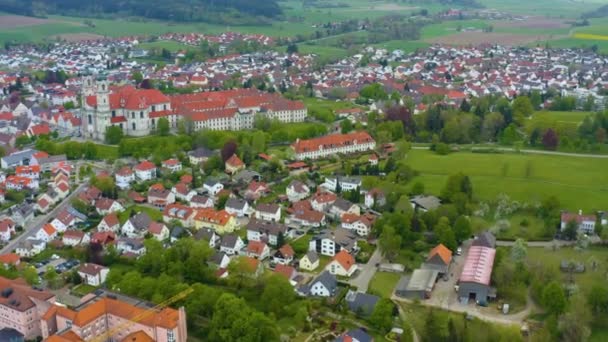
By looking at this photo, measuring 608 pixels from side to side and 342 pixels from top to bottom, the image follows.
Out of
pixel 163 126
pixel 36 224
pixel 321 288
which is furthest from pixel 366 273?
pixel 163 126

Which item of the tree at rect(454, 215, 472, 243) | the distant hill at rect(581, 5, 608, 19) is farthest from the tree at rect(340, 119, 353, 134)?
the distant hill at rect(581, 5, 608, 19)

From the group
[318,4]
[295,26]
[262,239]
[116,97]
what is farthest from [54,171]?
[318,4]

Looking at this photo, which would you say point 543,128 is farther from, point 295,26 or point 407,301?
point 295,26

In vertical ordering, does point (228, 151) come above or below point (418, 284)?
above

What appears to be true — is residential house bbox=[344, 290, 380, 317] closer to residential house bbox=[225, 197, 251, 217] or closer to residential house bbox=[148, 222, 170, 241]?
residential house bbox=[148, 222, 170, 241]

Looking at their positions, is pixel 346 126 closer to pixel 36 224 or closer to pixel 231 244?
pixel 231 244

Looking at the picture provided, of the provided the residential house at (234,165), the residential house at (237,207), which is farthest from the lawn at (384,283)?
the residential house at (234,165)

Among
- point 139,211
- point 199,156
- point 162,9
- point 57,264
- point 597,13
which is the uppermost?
point 597,13

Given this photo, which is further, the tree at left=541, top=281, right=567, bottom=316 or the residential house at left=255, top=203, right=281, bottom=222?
the residential house at left=255, top=203, right=281, bottom=222
